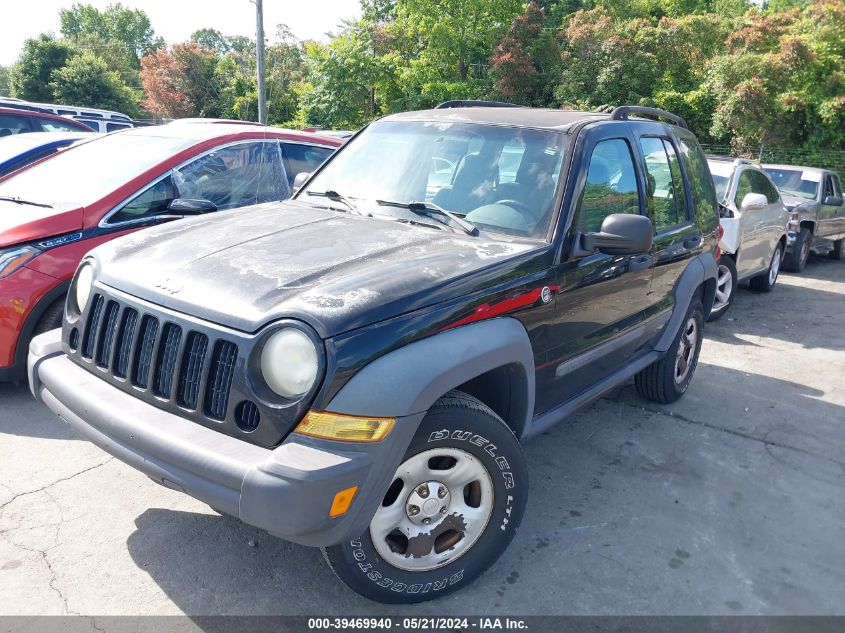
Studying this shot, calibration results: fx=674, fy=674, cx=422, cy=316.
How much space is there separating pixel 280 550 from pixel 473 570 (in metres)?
0.89

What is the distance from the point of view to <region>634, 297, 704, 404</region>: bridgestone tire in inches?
187

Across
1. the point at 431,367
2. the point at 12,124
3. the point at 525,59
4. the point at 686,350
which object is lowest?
the point at 686,350

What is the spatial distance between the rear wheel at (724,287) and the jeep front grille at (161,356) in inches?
251

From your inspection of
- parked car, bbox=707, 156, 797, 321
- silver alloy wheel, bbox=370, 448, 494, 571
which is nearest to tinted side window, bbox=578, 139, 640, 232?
silver alloy wheel, bbox=370, 448, 494, 571

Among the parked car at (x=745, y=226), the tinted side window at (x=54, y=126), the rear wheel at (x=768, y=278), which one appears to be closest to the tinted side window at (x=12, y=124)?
the tinted side window at (x=54, y=126)

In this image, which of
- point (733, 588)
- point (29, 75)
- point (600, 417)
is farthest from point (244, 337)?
point (29, 75)

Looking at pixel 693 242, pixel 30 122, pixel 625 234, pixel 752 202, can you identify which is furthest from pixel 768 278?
pixel 30 122

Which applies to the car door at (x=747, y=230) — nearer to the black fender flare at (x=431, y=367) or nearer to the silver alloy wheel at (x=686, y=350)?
the silver alloy wheel at (x=686, y=350)

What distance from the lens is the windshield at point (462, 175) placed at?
3332 millimetres

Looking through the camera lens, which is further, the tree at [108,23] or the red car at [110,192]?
the tree at [108,23]

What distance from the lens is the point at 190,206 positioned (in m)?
4.73

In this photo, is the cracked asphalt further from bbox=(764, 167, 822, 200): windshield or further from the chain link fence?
the chain link fence

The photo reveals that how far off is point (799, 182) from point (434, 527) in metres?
11.5

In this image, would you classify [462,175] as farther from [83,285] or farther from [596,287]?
[83,285]
